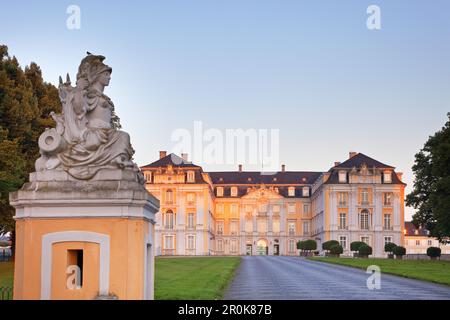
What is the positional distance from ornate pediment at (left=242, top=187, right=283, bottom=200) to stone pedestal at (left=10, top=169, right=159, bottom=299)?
108 metres

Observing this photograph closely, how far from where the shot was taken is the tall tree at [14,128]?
104 ft

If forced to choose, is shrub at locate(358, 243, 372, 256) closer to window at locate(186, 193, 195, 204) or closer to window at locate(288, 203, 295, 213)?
window at locate(186, 193, 195, 204)

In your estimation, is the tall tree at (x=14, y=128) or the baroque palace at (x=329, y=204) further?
the baroque palace at (x=329, y=204)

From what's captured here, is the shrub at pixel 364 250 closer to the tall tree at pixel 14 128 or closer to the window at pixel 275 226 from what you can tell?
the window at pixel 275 226

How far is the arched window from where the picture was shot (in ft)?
334

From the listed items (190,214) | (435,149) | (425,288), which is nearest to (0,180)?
(425,288)

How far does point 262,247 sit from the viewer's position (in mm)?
117750

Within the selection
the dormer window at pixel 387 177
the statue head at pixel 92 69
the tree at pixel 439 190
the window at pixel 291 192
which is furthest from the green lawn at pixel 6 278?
the window at pixel 291 192

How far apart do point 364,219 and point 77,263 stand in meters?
94.4

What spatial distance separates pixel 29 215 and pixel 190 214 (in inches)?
3696

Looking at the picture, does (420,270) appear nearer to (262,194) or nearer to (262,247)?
(262,194)

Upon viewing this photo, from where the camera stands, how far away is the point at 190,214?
103 metres

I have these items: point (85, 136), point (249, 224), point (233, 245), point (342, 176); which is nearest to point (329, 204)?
point (342, 176)
